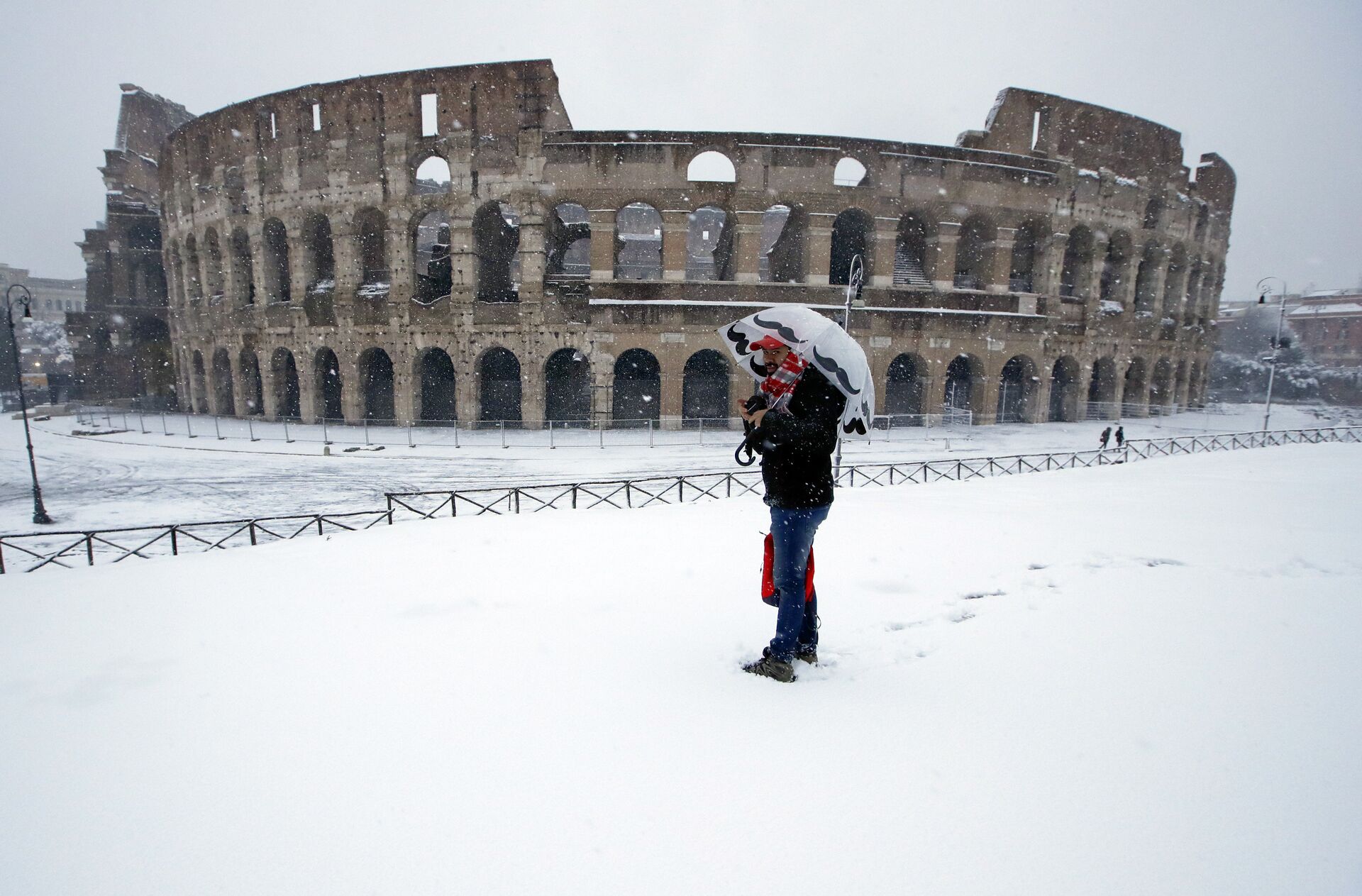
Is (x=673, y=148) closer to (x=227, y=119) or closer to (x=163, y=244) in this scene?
(x=227, y=119)

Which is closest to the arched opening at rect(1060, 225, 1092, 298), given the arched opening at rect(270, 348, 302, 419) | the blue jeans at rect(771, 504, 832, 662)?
the blue jeans at rect(771, 504, 832, 662)

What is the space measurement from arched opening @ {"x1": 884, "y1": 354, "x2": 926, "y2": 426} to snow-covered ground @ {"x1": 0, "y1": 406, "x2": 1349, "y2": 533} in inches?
128

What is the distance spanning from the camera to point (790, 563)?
3.35 metres

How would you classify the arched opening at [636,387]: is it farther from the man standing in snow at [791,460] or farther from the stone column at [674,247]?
the man standing in snow at [791,460]

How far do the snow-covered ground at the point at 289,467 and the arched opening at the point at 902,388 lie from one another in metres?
3.25

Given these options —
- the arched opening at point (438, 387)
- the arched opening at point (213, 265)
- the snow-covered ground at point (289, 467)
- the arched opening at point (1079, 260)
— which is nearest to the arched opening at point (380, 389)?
the arched opening at point (438, 387)

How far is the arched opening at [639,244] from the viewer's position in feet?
97.4

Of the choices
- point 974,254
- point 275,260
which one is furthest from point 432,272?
point 974,254

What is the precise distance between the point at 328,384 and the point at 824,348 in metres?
31.1

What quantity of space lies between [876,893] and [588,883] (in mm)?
1002

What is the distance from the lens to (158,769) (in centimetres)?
268

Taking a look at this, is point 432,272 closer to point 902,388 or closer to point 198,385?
point 198,385

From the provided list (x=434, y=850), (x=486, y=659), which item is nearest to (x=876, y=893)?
(x=434, y=850)

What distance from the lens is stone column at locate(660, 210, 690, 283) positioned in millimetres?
22047
